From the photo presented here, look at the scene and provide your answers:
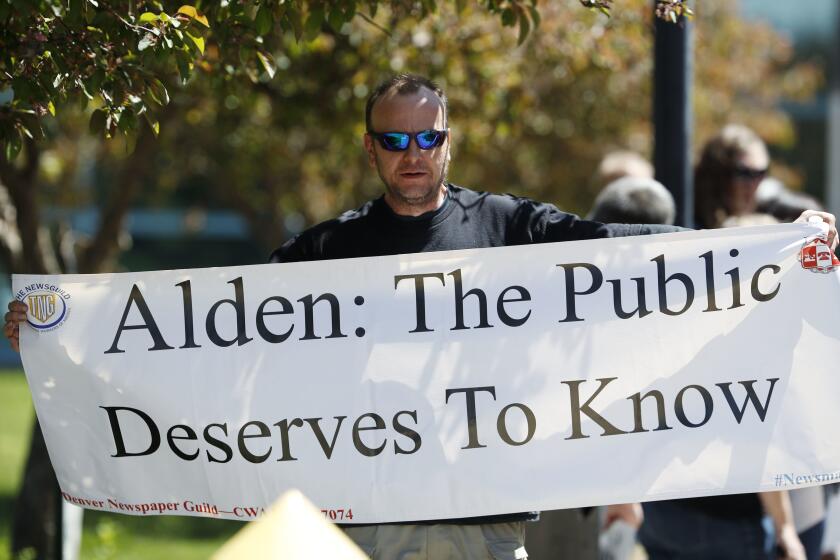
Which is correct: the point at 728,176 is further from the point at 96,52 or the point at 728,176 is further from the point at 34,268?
the point at 34,268

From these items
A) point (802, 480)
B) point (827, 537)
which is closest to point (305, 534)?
point (802, 480)

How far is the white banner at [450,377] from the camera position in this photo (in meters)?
3.65

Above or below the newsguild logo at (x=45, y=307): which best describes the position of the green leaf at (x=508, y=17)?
above

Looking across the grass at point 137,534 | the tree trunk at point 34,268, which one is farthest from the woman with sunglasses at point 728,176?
the grass at point 137,534

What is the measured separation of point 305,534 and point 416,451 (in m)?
1.55

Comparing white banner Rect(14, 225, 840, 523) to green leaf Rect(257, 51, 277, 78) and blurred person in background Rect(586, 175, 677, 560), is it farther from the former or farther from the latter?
blurred person in background Rect(586, 175, 677, 560)

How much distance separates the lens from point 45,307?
3787 millimetres

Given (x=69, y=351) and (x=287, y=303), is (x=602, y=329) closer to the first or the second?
(x=287, y=303)

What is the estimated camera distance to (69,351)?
3773mm

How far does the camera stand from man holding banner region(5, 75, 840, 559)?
361 cm

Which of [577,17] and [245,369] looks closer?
[245,369]

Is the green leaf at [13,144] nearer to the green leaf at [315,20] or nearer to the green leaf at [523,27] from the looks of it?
the green leaf at [315,20]

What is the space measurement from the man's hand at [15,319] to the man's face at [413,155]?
124cm

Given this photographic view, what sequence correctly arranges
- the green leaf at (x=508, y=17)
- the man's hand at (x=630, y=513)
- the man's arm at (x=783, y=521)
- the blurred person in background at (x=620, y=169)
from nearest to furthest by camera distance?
the green leaf at (x=508, y=17) < the man's arm at (x=783, y=521) < the man's hand at (x=630, y=513) < the blurred person in background at (x=620, y=169)
